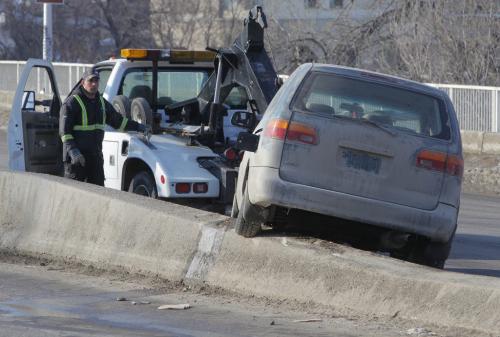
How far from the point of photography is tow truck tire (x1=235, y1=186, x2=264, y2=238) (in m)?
7.99

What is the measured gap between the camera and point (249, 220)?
802 centimetres

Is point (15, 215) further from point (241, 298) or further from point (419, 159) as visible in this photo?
point (419, 159)

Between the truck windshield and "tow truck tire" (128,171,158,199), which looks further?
the truck windshield

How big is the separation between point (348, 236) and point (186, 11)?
33.6m

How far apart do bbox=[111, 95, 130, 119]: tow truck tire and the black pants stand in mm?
748

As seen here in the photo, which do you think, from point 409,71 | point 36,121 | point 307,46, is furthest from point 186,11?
point 36,121

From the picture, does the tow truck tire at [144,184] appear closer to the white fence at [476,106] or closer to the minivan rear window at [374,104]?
the minivan rear window at [374,104]

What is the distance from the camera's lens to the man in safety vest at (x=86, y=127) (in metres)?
10.8

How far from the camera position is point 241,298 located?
7746 mm

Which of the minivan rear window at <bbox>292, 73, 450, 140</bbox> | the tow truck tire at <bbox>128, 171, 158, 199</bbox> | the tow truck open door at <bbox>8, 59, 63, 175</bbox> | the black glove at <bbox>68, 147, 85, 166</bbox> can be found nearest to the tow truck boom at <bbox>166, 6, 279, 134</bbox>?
the tow truck tire at <bbox>128, 171, 158, 199</bbox>

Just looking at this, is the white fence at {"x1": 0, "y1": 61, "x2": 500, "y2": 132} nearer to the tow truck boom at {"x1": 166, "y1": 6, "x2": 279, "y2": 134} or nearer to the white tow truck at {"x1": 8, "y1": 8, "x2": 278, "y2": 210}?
the white tow truck at {"x1": 8, "y1": 8, "x2": 278, "y2": 210}

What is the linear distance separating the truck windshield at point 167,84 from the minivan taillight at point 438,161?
4.94 metres

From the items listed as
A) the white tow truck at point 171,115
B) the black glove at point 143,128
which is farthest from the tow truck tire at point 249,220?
the black glove at point 143,128

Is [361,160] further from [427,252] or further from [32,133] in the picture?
[32,133]
